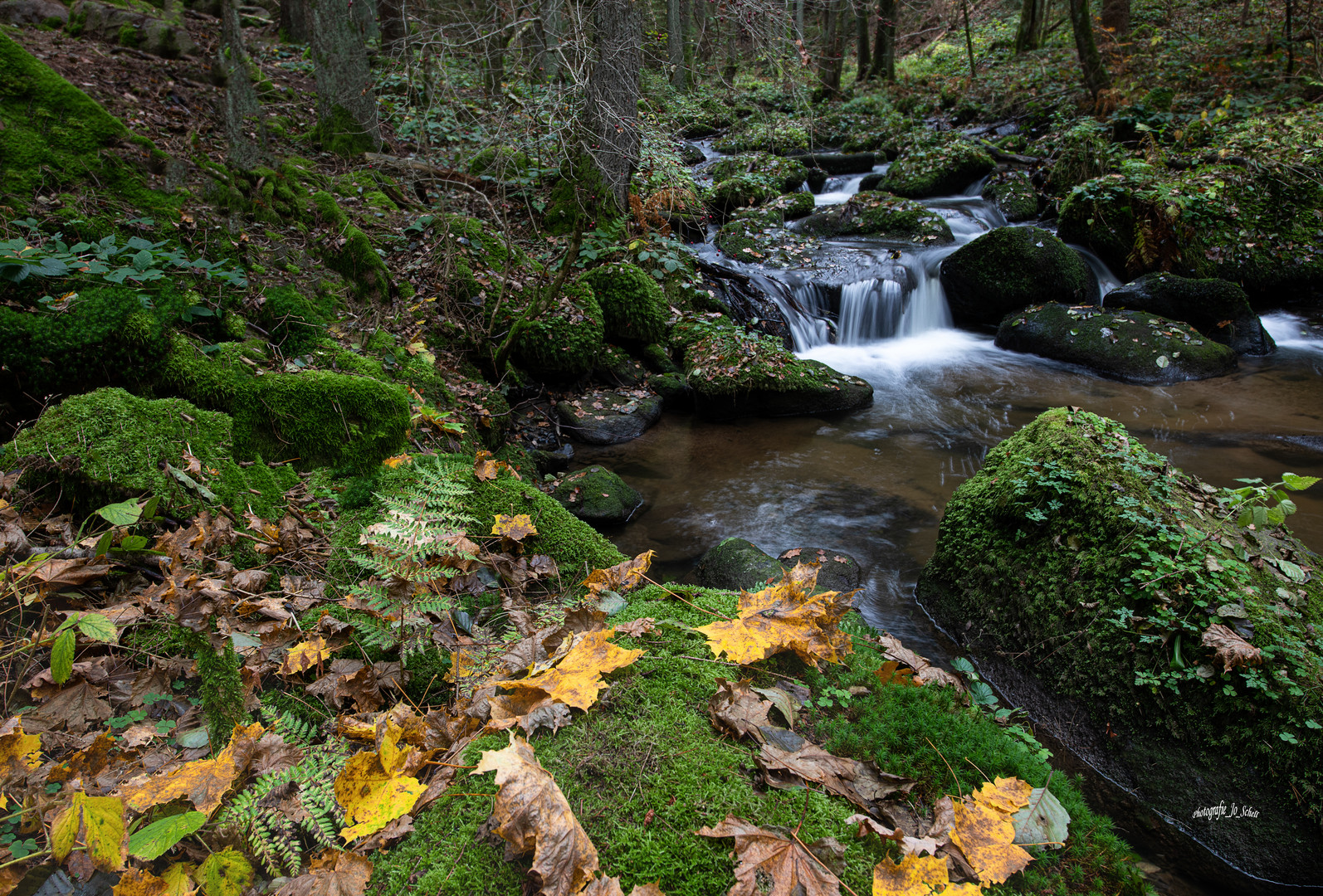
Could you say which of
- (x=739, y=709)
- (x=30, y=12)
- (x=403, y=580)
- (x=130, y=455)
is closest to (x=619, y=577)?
(x=403, y=580)

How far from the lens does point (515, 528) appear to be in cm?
324

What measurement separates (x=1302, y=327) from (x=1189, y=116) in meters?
6.10

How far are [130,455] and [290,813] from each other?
2257mm

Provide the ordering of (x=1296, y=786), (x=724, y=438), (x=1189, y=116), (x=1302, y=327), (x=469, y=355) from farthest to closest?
1. (x=1189, y=116)
2. (x=1302, y=327)
3. (x=724, y=438)
4. (x=469, y=355)
5. (x=1296, y=786)

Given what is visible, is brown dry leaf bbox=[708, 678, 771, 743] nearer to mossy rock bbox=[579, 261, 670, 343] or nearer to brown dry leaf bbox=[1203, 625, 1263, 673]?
brown dry leaf bbox=[1203, 625, 1263, 673]

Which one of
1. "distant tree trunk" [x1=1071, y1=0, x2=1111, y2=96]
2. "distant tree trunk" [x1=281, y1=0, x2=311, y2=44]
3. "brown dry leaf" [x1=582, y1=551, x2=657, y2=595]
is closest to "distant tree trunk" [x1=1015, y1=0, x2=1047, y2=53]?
"distant tree trunk" [x1=1071, y1=0, x2=1111, y2=96]

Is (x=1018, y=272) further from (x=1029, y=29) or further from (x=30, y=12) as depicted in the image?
(x=30, y=12)

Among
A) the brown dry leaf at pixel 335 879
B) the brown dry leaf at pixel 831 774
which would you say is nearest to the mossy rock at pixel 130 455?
the brown dry leaf at pixel 335 879

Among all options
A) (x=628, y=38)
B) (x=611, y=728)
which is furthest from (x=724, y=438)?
(x=611, y=728)

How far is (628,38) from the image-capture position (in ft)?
21.2

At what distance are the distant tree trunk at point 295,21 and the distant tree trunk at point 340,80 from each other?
10224 millimetres

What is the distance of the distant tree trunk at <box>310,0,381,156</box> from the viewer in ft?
31.6

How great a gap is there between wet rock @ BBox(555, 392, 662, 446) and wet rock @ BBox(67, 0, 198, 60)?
11051 millimetres

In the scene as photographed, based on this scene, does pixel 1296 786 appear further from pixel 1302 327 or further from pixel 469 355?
pixel 1302 327
